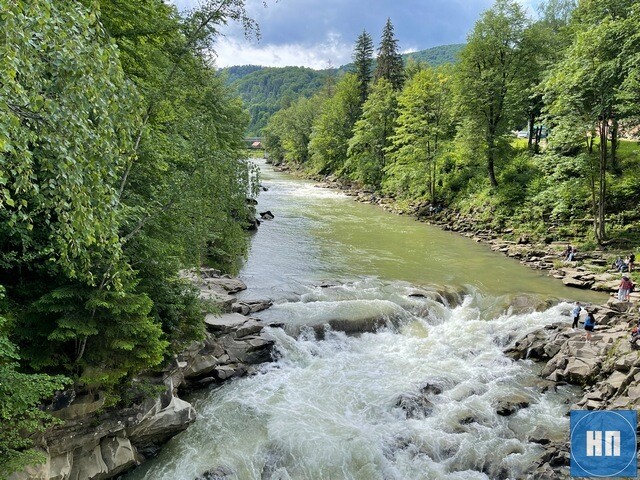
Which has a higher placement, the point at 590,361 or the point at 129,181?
the point at 129,181

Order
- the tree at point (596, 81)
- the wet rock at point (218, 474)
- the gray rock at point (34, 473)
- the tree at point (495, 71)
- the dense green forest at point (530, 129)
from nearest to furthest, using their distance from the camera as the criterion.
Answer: the gray rock at point (34, 473) < the wet rock at point (218, 474) < the tree at point (596, 81) < the dense green forest at point (530, 129) < the tree at point (495, 71)

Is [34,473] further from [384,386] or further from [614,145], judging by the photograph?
[614,145]

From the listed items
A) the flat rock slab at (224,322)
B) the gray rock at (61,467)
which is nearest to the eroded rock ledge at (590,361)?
the gray rock at (61,467)

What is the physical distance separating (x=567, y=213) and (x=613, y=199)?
270 centimetres

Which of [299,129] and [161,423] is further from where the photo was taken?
[299,129]

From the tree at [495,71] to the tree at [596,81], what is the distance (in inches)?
314

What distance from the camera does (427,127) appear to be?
40.2 meters

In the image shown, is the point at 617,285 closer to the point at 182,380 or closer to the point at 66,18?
the point at 182,380

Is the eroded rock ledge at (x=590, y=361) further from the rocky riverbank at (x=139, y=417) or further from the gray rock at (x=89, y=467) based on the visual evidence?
the gray rock at (x=89, y=467)

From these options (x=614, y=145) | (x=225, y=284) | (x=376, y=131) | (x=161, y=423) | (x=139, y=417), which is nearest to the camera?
(x=139, y=417)

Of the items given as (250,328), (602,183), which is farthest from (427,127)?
(250,328)
